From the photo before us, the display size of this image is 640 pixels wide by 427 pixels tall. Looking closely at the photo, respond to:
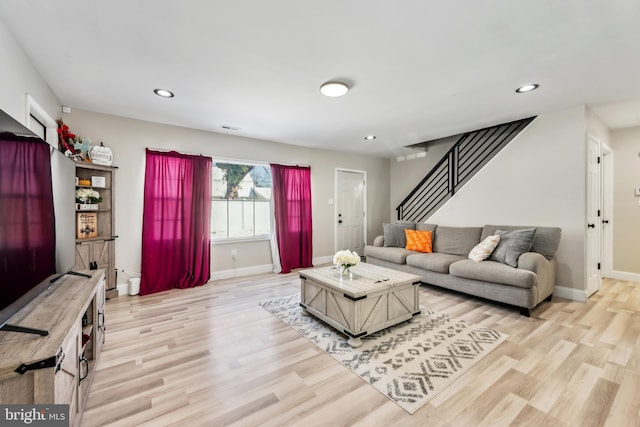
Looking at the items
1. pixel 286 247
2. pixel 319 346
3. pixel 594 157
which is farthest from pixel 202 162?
pixel 594 157

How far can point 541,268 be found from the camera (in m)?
3.01

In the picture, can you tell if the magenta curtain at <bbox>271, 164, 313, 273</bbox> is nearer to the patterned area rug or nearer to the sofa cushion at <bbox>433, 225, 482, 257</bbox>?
the patterned area rug

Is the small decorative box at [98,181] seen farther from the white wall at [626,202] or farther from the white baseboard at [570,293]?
the white wall at [626,202]

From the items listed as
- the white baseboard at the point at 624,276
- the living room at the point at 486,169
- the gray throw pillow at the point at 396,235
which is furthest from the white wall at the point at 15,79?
the white baseboard at the point at 624,276

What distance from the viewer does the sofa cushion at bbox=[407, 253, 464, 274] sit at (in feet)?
11.9

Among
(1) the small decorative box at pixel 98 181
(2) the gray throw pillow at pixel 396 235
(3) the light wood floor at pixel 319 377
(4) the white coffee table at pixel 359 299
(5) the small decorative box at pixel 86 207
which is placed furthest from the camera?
(2) the gray throw pillow at pixel 396 235

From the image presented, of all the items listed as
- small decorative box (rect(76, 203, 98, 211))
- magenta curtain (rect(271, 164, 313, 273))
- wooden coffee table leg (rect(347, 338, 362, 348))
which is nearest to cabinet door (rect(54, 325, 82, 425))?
wooden coffee table leg (rect(347, 338, 362, 348))

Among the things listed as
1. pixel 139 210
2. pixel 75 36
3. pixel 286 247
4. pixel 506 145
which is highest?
pixel 75 36

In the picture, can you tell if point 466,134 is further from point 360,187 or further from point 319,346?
point 319,346

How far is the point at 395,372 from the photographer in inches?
76.0

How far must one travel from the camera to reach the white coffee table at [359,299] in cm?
236

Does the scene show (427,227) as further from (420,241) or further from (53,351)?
(53,351)

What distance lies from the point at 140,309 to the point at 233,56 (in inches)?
113

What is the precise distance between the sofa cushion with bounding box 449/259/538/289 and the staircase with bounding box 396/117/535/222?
1.80 metres
